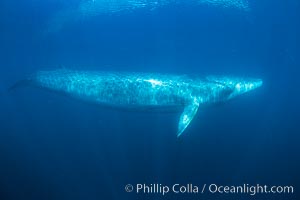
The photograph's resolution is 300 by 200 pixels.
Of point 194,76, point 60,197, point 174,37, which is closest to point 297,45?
point 174,37

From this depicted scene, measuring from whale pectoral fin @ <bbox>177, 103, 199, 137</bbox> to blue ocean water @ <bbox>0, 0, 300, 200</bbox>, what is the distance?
67.6 inches

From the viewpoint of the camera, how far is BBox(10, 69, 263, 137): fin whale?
12.4 meters

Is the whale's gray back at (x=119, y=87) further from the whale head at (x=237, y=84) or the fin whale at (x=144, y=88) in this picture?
the whale head at (x=237, y=84)

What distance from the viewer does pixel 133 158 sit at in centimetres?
1670

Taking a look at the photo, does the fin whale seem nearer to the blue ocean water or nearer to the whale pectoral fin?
the whale pectoral fin

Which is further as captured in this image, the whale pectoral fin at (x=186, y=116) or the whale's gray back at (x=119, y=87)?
the whale's gray back at (x=119, y=87)

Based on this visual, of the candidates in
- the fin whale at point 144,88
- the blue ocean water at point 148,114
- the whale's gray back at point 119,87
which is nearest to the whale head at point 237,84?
the fin whale at point 144,88

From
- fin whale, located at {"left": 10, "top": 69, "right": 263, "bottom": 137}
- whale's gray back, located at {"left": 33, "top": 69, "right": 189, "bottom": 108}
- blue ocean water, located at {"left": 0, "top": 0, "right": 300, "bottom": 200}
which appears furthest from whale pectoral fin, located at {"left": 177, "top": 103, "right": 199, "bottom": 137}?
blue ocean water, located at {"left": 0, "top": 0, "right": 300, "bottom": 200}

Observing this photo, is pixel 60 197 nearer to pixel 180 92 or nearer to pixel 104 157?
pixel 104 157

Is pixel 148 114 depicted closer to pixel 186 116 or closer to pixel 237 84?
pixel 237 84

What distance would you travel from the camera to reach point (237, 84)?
13.1 m

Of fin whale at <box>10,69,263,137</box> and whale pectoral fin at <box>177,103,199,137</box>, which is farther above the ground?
fin whale at <box>10,69,263,137</box>

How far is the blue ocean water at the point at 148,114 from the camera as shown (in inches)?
629

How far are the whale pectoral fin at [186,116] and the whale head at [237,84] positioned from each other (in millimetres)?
1524
